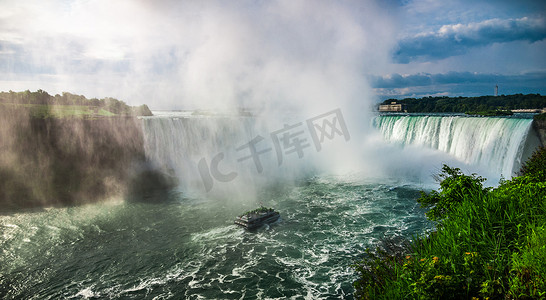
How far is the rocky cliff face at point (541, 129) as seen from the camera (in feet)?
74.8

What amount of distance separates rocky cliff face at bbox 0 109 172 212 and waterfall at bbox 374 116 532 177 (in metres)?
33.7

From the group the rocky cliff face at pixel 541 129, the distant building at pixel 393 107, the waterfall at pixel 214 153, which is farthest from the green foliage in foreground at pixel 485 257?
the distant building at pixel 393 107

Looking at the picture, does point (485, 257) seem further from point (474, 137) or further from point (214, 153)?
point (214, 153)

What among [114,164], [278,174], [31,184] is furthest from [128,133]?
[278,174]

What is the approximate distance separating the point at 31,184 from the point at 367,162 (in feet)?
126

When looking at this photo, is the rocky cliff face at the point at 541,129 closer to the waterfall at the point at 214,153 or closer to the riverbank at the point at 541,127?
the riverbank at the point at 541,127

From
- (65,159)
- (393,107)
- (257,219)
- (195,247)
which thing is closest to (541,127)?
(257,219)

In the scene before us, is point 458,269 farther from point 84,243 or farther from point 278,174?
point 278,174

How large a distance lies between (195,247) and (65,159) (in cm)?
2434

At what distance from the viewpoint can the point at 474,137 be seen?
95.9ft

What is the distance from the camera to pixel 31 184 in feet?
96.7

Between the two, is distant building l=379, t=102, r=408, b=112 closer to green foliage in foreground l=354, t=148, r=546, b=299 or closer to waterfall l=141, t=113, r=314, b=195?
waterfall l=141, t=113, r=314, b=195

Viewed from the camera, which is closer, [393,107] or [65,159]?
[65,159]

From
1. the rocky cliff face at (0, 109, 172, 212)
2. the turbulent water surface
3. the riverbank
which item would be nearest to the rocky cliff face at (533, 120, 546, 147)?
the riverbank
